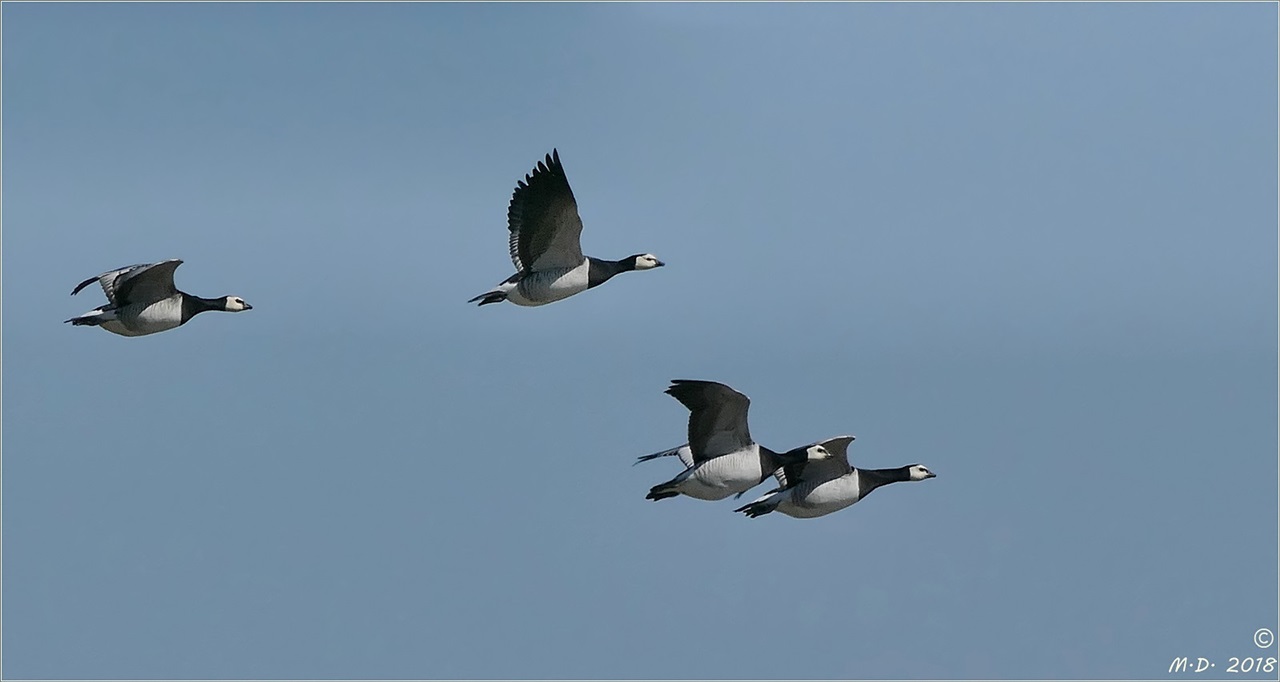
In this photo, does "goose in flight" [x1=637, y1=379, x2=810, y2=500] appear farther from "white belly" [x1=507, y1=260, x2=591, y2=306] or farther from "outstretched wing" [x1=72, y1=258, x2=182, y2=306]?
"outstretched wing" [x1=72, y1=258, x2=182, y2=306]

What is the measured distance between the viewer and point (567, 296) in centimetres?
2177

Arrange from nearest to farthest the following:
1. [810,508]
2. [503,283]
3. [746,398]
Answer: [746,398]
[810,508]
[503,283]

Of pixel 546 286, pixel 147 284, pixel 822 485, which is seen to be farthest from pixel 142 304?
pixel 822 485

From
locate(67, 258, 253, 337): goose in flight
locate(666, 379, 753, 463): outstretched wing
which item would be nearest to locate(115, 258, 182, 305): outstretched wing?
locate(67, 258, 253, 337): goose in flight

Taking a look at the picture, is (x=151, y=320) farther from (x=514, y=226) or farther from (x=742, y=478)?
(x=742, y=478)

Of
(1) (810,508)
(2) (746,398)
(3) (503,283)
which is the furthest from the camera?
(3) (503,283)

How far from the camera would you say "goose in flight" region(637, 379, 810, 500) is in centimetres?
1872

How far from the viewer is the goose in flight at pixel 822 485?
2031 cm

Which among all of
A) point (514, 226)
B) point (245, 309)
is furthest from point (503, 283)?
point (245, 309)

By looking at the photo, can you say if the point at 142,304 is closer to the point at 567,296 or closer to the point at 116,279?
the point at 116,279

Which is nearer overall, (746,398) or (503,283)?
(746,398)

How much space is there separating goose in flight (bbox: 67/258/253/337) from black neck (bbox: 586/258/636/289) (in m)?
5.34

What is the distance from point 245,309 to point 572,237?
195 inches

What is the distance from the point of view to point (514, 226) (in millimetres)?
21312
